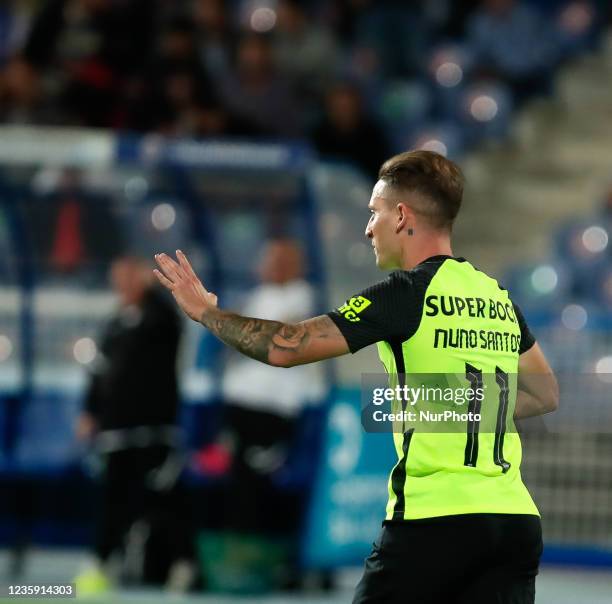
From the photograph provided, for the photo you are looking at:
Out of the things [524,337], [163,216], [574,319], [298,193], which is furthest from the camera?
[163,216]

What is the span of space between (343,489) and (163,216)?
2109 mm

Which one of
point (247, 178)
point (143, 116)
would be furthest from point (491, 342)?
point (143, 116)

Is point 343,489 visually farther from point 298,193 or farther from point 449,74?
point 449,74

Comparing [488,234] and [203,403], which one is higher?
[488,234]

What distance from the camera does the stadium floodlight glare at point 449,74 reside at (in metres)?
13.5

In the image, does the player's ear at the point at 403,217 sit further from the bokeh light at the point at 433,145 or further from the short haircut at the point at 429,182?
the bokeh light at the point at 433,145

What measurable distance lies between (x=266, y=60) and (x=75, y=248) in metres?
3.57

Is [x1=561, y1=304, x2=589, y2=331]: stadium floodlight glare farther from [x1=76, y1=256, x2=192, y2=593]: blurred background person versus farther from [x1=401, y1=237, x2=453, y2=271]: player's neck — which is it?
[x1=401, y1=237, x2=453, y2=271]: player's neck

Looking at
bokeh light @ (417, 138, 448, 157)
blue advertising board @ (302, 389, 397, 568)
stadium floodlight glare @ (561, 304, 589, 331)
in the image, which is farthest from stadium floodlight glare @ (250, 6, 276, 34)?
blue advertising board @ (302, 389, 397, 568)

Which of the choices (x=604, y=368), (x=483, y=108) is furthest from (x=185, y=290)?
(x=483, y=108)

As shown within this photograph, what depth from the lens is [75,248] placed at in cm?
980

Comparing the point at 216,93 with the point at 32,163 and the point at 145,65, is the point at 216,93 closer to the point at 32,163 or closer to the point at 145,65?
the point at 145,65

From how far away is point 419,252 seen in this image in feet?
13.0

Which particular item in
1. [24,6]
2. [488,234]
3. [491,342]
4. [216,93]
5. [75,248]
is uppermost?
[24,6]
